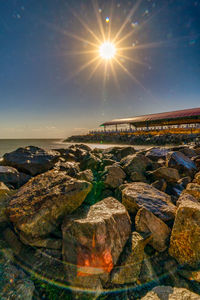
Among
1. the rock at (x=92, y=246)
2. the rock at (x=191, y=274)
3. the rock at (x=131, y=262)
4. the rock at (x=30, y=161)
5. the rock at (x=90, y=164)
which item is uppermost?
the rock at (x=30, y=161)

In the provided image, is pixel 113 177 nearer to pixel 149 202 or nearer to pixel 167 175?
pixel 149 202

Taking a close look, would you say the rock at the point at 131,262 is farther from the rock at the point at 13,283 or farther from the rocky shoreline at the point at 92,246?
the rock at the point at 13,283

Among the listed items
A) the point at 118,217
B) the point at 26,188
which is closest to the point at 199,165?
the point at 118,217

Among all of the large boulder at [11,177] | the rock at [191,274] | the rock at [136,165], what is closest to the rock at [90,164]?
the rock at [136,165]

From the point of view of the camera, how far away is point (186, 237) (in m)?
1.61

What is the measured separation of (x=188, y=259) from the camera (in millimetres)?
1588

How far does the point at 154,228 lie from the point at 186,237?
0.34m

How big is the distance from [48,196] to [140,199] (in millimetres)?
1319

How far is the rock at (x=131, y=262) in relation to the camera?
1.47m

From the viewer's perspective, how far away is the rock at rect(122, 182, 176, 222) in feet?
6.61

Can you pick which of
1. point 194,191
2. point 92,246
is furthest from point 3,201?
point 194,191

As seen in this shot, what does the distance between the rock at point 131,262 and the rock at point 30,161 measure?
271 centimetres

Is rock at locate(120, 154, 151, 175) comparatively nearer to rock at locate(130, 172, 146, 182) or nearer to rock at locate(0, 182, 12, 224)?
rock at locate(130, 172, 146, 182)

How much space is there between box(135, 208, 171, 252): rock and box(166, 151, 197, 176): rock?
235 centimetres
